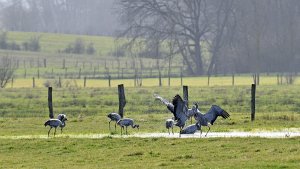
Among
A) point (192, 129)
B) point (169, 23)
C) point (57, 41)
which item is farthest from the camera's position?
point (57, 41)

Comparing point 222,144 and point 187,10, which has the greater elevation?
point 187,10

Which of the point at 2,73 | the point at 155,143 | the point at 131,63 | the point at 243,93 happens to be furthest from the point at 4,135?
the point at 131,63

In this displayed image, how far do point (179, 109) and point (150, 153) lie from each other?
350 cm

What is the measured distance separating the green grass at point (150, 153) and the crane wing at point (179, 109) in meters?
1.01

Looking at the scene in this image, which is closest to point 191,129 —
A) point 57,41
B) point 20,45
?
point 20,45

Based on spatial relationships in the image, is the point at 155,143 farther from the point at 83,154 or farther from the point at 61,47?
the point at 61,47

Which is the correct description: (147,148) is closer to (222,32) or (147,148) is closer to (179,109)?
→ (179,109)

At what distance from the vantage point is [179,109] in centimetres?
2569

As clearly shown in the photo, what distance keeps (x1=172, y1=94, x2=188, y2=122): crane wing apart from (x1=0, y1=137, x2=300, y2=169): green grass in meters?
1.01

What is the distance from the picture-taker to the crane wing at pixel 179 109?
2544cm

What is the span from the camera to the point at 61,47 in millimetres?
145125

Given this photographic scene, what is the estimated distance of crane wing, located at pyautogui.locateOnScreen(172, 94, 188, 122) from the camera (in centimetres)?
2544

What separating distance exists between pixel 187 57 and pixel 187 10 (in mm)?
6965

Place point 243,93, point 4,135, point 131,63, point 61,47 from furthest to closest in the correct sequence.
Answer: point 61,47, point 131,63, point 243,93, point 4,135
